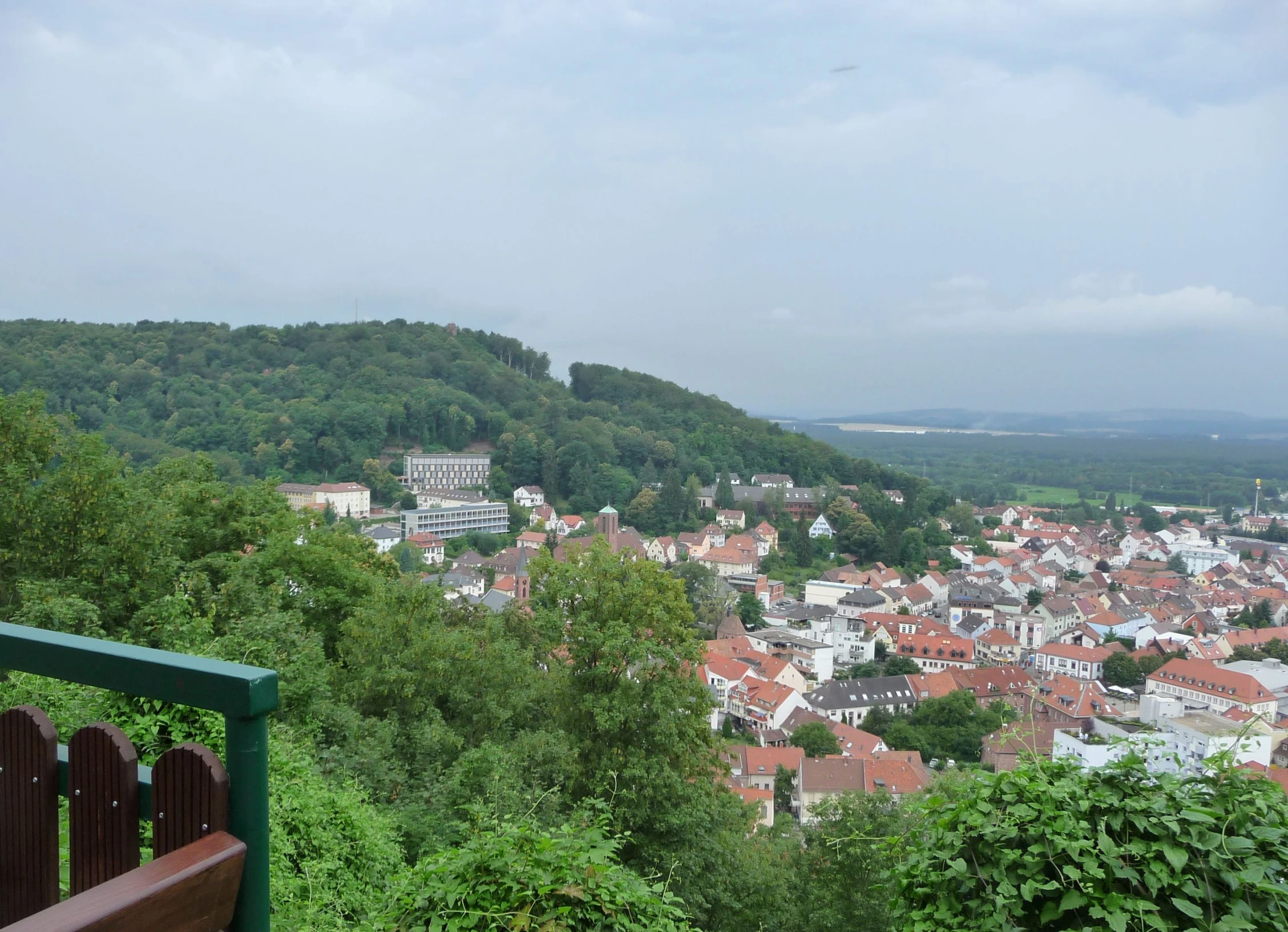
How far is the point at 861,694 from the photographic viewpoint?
3022 centimetres

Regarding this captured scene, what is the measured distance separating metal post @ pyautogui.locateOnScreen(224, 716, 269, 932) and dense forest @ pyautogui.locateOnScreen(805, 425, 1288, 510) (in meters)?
87.2

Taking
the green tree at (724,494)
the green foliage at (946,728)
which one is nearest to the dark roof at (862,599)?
the green foliage at (946,728)

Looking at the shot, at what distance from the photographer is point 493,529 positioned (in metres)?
55.1

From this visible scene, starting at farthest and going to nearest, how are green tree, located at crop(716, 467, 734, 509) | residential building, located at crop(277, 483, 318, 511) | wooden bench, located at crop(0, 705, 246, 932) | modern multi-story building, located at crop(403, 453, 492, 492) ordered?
green tree, located at crop(716, 467, 734, 509) → modern multi-story building, located at crop(403, 453, 492, 492) → residential building, located at crop(277, 483, 318, 511) → wooden bench, located at crop(0, 705, 246, 932)

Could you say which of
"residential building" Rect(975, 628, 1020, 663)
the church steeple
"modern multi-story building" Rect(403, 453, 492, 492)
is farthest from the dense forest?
"residential building" Rect(975, 628, 1020, 663)

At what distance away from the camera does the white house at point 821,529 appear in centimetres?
5941

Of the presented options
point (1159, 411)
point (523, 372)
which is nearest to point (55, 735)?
point (523, 372)

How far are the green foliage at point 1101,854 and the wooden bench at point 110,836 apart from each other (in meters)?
2.01

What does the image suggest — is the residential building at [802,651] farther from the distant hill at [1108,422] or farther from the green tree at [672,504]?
the distant hill at [1108,422]

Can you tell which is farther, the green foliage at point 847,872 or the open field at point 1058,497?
the open field at point 1058,497

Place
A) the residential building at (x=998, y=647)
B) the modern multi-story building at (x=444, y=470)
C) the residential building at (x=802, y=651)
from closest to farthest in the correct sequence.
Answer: the residential building at (x=802, y=651)
the residential building at (x=998, y=647)
the modern multi-story building at (x=444, y=470)

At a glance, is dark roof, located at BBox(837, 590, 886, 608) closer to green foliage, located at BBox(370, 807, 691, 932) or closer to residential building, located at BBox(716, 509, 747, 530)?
residential building, located at BBox(716, 509, 747, 530)

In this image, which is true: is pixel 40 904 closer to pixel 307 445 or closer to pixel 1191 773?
pixel 1191 773

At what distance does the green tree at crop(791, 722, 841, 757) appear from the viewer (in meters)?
24.2
